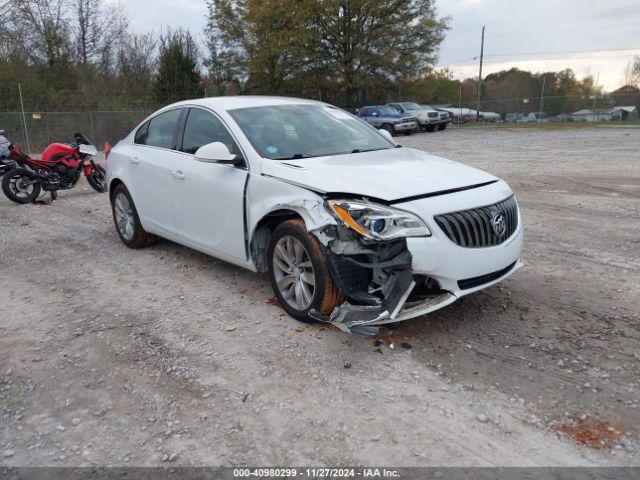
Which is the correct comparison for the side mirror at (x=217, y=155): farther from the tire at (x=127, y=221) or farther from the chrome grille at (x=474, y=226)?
the tire at (x=127, y=221)

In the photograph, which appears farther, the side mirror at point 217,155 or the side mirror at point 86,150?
the side mirror at point 86,150

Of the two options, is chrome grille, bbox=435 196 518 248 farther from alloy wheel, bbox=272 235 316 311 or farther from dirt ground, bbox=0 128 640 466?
alloy wheel, bbox=272 235 316 311

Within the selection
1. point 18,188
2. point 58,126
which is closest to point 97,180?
point 18,188

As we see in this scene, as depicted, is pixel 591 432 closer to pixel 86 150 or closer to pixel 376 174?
pixel 376 174

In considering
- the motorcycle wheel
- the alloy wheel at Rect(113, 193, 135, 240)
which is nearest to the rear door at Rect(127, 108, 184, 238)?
the alloy wheel at Rect(113, 193, 135, 240)

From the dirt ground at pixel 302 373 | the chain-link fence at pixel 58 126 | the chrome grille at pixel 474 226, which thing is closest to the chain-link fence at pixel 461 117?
the chain-link fence at pixel 58 126

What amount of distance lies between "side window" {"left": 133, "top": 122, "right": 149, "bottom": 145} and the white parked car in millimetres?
579

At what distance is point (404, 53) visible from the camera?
36188 millimetres

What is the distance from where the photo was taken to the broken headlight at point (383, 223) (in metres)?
3.72

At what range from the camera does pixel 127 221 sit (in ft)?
22.1

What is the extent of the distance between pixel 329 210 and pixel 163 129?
114 inches

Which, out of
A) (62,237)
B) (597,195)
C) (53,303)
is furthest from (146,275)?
(597,195)

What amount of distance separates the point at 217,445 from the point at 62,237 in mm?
5558

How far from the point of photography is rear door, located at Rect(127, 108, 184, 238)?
18.7 feet
